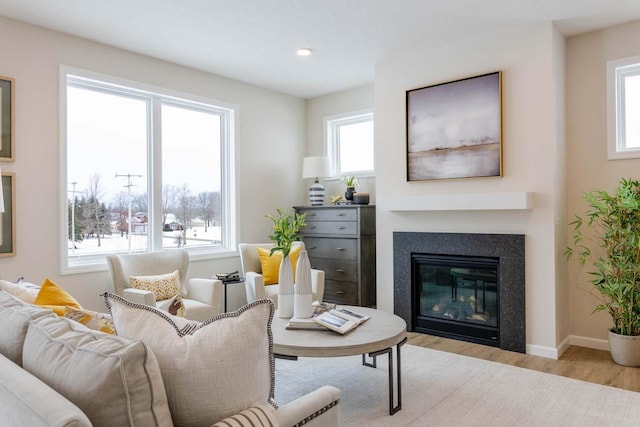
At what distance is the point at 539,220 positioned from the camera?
3.50 m

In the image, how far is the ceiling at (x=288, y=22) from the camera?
3.18 metres

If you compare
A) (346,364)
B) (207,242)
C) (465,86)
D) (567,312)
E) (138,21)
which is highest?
(138,21)

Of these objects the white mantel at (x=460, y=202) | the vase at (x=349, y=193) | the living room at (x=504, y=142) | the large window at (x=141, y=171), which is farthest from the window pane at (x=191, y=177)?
the white mantel at (x=460, y=202)

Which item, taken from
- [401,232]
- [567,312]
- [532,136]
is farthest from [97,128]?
[567,312]

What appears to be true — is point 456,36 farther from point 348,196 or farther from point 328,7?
point 348,196

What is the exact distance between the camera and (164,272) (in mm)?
3934

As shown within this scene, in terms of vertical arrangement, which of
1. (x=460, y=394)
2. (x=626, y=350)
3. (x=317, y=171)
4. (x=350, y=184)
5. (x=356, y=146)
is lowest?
(x=460, y=394)

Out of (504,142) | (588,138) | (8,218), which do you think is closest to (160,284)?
(8,218)

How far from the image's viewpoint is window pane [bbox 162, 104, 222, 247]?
4.52 meters

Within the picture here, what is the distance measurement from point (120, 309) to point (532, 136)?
340cm

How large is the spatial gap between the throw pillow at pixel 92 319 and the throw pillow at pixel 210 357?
1.64 ft

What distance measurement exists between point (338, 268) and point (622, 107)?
3.05 meters

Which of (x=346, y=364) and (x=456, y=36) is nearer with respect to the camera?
(x=346, y=364)

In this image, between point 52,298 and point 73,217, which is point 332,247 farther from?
point 52,298
